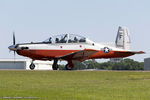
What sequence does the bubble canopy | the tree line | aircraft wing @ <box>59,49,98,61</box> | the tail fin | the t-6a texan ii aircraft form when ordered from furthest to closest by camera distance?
1. the tree line
2. the tail fin
3. the bubble canopy
4. the t-6a texan ii aircraft
5. aircraft wing @ <box>59,49,98,61</box>

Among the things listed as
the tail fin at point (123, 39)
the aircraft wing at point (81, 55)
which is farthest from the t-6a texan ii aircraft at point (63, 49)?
the tail fin at point (123, 39)

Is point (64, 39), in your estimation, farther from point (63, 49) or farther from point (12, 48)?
point (12, 48)

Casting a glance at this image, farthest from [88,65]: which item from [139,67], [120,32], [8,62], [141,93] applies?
[141,93]

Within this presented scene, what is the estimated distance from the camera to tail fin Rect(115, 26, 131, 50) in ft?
119

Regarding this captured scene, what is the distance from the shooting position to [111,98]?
1446 centimetres

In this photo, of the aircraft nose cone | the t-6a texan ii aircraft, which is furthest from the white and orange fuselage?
the aircraft nose cone

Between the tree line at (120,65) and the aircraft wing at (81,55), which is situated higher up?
the aircraft wing at (81,55)

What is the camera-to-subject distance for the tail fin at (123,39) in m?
36.4

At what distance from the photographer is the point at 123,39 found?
37.7 metres

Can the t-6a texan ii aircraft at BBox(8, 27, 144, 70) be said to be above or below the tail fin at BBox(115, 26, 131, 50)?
below

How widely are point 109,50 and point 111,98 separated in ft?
66.2

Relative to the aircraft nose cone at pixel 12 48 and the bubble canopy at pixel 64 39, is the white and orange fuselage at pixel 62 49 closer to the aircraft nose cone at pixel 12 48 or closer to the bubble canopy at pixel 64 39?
the bubble canopy at pixel 64 39

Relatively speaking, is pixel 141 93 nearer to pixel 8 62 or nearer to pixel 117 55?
pixel 117 55

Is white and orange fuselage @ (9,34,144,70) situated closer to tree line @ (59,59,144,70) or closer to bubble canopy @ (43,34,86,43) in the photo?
bubble canopy @ (43,34,86,43)
